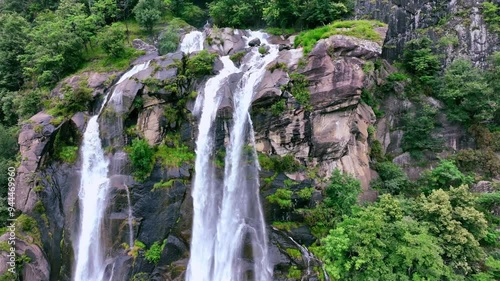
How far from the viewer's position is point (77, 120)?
1648cm

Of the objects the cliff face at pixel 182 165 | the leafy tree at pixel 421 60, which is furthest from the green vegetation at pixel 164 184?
the leafy tree at pixel 421 60

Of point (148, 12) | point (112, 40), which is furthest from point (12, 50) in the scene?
point (148, 12)

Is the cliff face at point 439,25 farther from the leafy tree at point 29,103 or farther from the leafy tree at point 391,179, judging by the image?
the leafy tree at point 29,103

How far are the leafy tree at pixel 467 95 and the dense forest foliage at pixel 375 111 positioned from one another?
0.06 m

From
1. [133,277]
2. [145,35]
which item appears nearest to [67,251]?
[133,277]

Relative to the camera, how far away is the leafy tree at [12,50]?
2136 centimetres

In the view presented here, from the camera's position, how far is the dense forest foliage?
37.9ft

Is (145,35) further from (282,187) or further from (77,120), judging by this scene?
(282,187)

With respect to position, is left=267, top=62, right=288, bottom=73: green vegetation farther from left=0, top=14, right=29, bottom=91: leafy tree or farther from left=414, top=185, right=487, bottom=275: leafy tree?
left=0, top=14, right=29, bottom=91: leafy tree

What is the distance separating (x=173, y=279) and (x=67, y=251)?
5.76 metres

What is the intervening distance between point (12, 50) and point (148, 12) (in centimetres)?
1066

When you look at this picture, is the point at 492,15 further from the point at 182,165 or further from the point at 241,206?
the point at 182,165

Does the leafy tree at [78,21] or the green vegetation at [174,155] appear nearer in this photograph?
the green vegetation at [174,155]

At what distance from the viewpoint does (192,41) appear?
21.5 m
